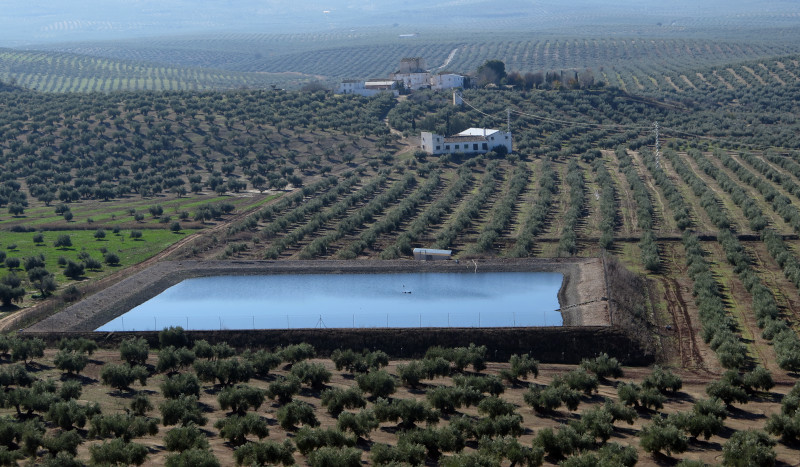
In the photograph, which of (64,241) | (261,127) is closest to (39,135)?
(261,127)

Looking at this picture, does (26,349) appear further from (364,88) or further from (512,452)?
(364,88)

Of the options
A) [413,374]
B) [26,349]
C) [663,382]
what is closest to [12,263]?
[26,349]

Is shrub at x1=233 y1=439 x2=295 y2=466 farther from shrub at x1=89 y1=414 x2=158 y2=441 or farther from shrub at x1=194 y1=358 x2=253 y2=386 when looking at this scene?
shrub at x1=194 y1=358 x2=253 y2=386

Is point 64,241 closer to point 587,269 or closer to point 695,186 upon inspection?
point 587,269

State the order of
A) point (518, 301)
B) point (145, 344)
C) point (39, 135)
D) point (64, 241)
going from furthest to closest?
point (39, 135) < point (64, 241) < point (518, 301) < point (145, 344)

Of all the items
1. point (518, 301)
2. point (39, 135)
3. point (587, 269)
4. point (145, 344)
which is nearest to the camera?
point (145, 344)

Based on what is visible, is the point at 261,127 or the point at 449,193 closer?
the point at 449,193
